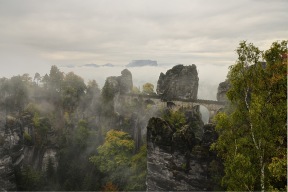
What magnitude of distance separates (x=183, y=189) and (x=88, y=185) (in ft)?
60.8

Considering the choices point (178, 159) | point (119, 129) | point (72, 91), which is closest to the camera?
point (178, 159)

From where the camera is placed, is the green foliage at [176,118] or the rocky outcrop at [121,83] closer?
the green foliage at [176,118]

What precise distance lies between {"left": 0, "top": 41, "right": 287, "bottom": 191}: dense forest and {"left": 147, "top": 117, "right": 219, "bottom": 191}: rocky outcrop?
836 millimetres

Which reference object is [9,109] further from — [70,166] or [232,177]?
[232,177]

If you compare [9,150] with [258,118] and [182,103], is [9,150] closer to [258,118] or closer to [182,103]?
[182,103]

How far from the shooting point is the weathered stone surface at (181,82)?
48.0 meters

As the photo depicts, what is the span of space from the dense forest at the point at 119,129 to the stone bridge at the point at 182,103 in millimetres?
1299

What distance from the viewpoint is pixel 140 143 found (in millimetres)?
47281

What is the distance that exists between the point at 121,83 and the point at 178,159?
35452 mm

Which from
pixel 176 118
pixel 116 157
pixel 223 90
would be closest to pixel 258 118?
pixel 223 90

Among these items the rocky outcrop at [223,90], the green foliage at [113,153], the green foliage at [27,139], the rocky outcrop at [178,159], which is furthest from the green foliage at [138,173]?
the green foliage at [27,139]

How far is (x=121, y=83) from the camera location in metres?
62.2

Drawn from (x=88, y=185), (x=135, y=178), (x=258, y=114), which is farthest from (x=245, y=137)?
(x=88, y=185)

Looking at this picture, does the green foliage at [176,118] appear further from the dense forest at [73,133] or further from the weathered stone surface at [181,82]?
the dense forest at [73,133]
